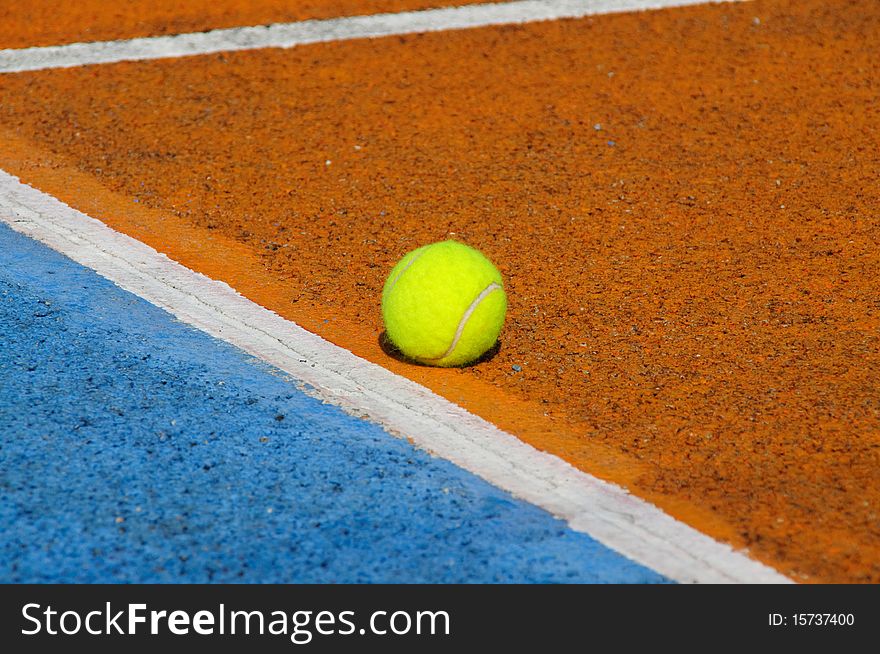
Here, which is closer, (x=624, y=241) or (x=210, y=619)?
(x=210, y=619)

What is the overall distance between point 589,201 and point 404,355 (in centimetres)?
210

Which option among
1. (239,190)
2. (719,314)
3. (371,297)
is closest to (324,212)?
Answer: (239,190)

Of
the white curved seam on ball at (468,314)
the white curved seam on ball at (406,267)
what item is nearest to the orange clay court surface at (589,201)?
the white curved seam on ball at (468,314)

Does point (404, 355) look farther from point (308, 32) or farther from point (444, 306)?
point (308, 32)

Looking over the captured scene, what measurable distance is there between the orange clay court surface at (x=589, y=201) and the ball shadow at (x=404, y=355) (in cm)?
4

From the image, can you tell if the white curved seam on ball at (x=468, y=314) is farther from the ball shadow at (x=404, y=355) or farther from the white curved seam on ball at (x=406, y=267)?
the white curved seam on ball at (x=406, y=267)

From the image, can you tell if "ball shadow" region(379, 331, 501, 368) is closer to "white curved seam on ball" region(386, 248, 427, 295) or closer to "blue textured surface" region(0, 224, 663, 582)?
"white curved seam on ball" region(386, 248, 427, 295)

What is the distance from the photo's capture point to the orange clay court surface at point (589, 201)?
13.9ft

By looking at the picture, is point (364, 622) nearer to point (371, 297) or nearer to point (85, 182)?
point (371, 297)

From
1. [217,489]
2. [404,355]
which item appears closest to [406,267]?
[404,355]

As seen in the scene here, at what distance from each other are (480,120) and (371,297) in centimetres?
267

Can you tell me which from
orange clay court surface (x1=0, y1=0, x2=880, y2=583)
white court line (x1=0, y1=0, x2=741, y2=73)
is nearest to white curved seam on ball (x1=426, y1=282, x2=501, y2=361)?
orange clay court surface (x1=0, y1=0, x2=880, y2=583)

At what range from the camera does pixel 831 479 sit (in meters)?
3.97

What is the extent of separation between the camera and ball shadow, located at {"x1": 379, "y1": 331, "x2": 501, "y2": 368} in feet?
15.7
